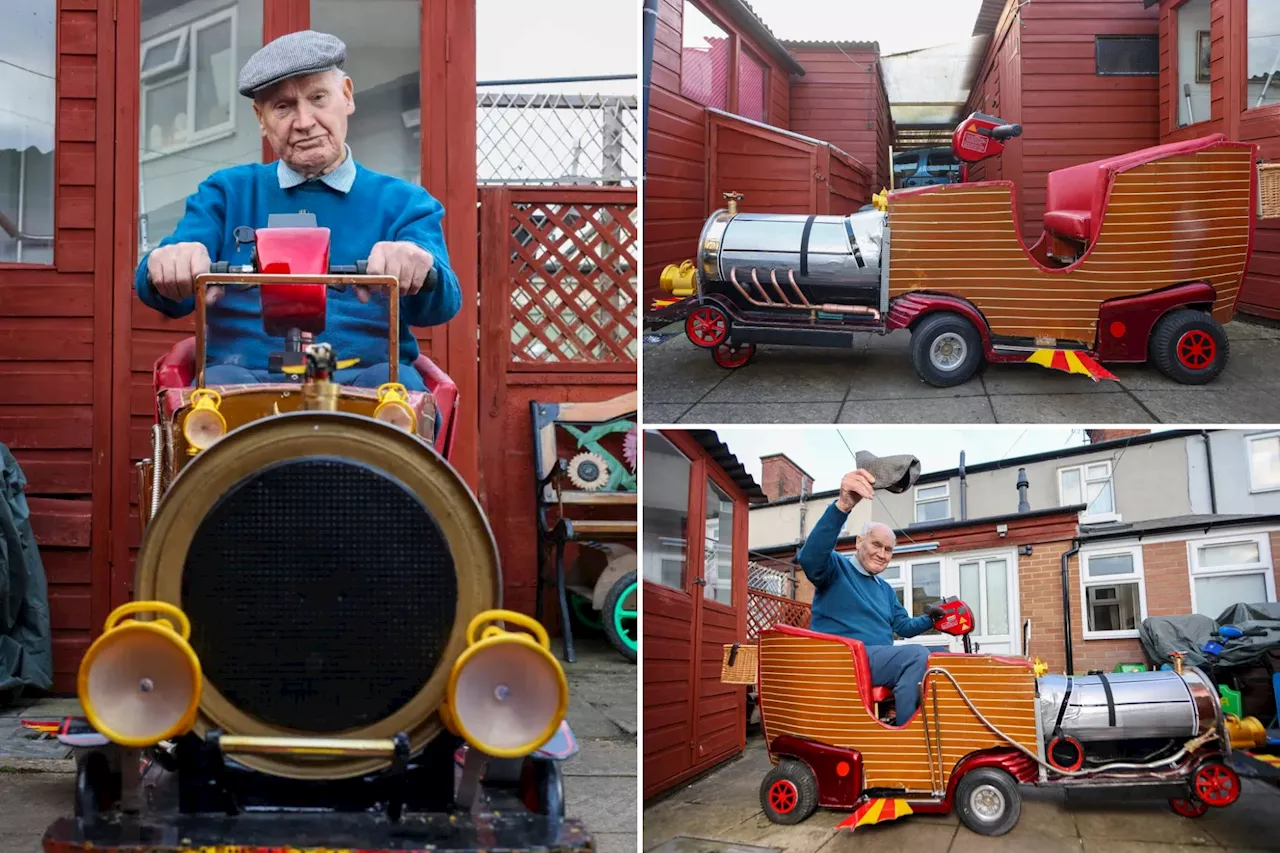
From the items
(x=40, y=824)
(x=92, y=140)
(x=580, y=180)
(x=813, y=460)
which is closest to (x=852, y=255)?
(x=813, y=460)

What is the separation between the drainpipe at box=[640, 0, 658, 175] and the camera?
250 cm

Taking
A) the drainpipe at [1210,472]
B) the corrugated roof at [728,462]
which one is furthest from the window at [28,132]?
the drainpipe at [1210,472]

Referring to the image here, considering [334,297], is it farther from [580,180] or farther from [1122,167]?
[580,180]

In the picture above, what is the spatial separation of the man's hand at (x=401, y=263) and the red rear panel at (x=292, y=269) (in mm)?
89

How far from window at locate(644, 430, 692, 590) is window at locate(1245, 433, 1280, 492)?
1171 mm

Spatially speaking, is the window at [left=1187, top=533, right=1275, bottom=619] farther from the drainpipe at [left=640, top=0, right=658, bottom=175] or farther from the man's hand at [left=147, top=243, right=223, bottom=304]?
the man's hand at [left=147, top=243, right=223, bottom=304]

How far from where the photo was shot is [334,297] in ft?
6.61

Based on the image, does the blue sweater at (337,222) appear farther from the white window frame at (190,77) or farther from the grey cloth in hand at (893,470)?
the white window frame at (190,77)

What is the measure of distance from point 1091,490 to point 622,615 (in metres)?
2.16

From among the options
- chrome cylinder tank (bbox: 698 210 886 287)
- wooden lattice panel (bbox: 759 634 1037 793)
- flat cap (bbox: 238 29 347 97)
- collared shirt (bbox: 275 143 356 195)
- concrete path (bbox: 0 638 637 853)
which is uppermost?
flat cap (bbox: 238 29 347 97)

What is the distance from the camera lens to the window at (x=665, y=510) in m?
2.55

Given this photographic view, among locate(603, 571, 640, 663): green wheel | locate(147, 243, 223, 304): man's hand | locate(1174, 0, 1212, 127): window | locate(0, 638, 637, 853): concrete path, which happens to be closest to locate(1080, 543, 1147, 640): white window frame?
locate(0, 638, 637, 853): concrete path

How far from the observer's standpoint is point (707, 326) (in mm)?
2756

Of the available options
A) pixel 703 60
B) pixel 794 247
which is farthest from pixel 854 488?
pixel 703 60
